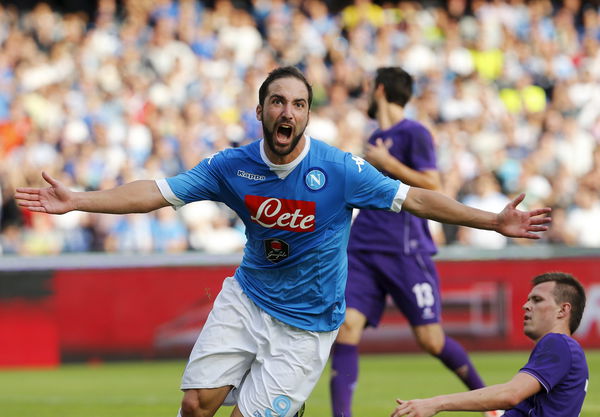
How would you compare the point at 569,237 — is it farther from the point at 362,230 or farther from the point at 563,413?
the point at 563,413

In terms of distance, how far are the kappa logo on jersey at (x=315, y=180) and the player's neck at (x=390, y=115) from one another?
2606mm

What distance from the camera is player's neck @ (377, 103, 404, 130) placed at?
8.67 meters

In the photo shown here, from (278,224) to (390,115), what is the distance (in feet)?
8.99

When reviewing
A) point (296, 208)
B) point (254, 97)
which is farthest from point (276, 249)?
point (254, 97)

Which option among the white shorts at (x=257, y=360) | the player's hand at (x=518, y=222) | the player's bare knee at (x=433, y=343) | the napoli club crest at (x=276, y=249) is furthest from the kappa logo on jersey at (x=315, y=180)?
the player's bare knee at (x=433, y=343)

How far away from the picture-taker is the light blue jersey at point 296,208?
6.14 m

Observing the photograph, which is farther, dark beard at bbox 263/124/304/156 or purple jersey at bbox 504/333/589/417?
dark beard at bbox 263/124/304/156

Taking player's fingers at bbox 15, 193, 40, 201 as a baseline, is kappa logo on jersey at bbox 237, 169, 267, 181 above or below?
above

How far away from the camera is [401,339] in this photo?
14906mm

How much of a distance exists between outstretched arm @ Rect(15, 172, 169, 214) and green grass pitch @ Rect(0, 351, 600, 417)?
396cm

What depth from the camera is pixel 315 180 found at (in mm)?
6145

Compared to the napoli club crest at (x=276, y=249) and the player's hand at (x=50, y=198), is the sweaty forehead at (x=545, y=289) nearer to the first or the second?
the napoli club crest at (x=276, y=249)

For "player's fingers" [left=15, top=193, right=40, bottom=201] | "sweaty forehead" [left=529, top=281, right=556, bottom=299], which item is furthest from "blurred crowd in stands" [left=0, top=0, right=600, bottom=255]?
"sweaty forehead" [left=529, top=281, right=556, bottom=299]

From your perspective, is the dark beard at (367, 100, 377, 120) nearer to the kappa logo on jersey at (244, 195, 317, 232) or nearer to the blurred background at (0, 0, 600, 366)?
→ the kappa logo on jersey at (244, 195, 317, 232)
